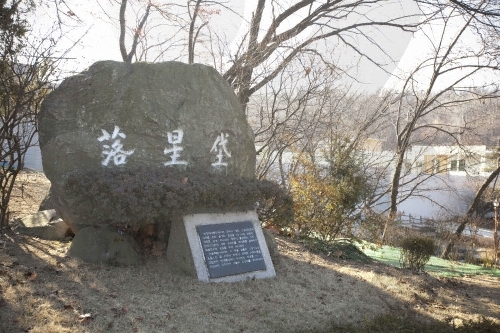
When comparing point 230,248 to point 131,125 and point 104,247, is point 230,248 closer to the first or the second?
point 104,247

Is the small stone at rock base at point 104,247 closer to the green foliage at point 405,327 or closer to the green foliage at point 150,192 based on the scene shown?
the green foliage at point 150,192

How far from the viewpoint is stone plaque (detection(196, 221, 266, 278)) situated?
6.00 meters

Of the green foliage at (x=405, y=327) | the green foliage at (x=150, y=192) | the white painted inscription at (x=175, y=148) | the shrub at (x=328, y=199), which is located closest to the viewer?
the green foliage at (x=405, y=327)

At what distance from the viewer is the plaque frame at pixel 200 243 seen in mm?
5887

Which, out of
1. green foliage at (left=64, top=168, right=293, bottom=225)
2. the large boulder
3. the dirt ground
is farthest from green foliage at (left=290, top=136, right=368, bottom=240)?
green foliage at (left=64, top=168, right=293, bottom=225)

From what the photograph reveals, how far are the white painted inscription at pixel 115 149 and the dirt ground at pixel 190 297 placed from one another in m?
1.30

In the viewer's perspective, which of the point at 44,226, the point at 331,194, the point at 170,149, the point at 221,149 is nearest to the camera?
the point at 170,149

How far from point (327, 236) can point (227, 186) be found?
14.7ft

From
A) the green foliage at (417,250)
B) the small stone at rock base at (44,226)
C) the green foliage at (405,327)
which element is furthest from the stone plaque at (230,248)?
the green foliage at (417,250)

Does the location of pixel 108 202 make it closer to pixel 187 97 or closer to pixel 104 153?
pixel 104 153

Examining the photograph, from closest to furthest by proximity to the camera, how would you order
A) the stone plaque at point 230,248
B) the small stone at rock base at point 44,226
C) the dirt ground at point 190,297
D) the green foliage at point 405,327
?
the dirt ground at point 190,297 → the green foliage at point 405,327 → the stone plaque at point 230,248 → the small stone at rock base at point 44,226

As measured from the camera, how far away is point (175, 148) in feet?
21.8

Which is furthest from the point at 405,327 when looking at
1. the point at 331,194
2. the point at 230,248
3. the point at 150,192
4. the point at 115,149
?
the point at 331,194

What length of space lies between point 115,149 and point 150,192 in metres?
1.10
